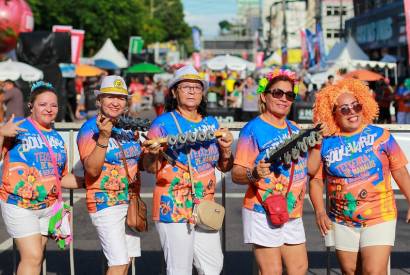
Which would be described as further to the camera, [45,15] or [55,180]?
[45,15]

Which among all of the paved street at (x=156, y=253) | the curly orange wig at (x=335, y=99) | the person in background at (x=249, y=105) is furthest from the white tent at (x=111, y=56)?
the curly orange wig at (x=335, y=99)

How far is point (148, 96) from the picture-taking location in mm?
43406

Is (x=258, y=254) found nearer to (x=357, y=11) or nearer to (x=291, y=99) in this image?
(x=291, y=99)

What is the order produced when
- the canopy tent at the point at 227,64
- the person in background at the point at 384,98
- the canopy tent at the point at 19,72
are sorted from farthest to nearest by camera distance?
the canopy tent at the point at 227,64, the person in background at the point at 384,98, the canopy tent at the point at 19,72

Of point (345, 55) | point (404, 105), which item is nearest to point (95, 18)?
point (345, 55)

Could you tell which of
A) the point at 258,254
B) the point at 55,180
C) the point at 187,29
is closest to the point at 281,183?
the point at 258,254

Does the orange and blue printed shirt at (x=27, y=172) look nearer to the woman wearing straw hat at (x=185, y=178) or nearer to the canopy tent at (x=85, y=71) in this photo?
the woman wearing straw hat at (x=185, y=178)

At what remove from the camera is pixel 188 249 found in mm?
5242

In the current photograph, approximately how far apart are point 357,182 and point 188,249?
3.90 feet

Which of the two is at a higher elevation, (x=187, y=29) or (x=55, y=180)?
(x=187, y=29)

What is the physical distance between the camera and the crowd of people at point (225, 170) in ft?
16.9

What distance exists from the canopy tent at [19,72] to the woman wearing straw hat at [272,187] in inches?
689

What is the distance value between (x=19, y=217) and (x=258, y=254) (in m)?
1.67

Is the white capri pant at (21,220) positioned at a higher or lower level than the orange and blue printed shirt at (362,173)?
lower
